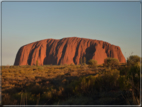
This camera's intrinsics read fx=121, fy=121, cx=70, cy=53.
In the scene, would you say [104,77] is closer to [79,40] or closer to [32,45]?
[79,40]

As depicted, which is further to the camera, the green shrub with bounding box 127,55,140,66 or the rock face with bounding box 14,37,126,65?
the rock face with bounding box 14,37,126,65

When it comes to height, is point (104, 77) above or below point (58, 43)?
below

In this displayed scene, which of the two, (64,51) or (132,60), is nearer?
(132,60)

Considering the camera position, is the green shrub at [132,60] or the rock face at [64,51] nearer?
the green shrub at [132,60]

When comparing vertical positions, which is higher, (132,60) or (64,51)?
(64,51)

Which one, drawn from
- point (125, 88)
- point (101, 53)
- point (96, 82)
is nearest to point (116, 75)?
point (96, 82)

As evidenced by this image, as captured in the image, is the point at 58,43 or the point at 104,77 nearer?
the point at 104,77

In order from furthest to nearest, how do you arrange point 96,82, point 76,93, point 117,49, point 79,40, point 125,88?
point 117,49
point 79,40
point 96,82
point 76,93
point 125,88

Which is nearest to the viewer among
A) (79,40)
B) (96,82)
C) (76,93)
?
(76,93)
